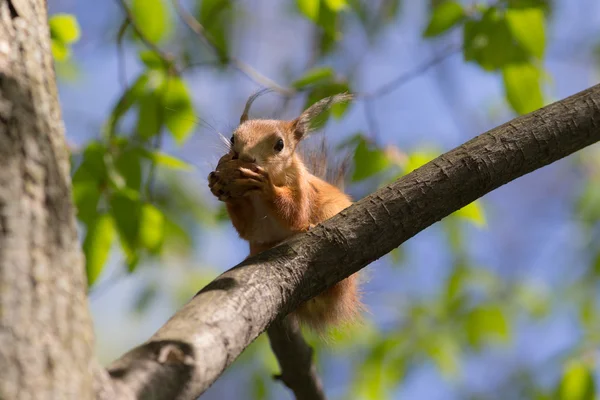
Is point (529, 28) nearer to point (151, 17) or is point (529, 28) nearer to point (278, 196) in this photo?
point (278, 196)

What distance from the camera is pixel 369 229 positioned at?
6.88ft

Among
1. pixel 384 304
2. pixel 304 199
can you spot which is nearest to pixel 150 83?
pixel 304 199

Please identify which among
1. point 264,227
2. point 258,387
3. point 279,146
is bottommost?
point 258,387

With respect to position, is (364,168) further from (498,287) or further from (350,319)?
(498,287)

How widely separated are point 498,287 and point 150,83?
422 centimetres

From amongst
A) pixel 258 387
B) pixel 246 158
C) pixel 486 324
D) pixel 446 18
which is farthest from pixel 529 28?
pixel 258 387

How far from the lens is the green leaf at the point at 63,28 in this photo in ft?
9.94

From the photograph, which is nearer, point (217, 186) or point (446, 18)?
point (217, 186)

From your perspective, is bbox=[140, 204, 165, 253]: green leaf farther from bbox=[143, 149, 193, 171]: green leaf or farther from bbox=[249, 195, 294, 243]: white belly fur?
bbox=[249, 195, 294, 243]: white belly fur

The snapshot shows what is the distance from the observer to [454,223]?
19.6 ft

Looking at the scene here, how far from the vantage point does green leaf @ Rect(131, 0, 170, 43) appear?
122 inches

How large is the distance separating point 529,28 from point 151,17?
5.47ft

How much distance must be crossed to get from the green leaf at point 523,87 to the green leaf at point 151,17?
1547mm

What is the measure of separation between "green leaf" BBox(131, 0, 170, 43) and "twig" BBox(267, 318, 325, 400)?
4.76ft
